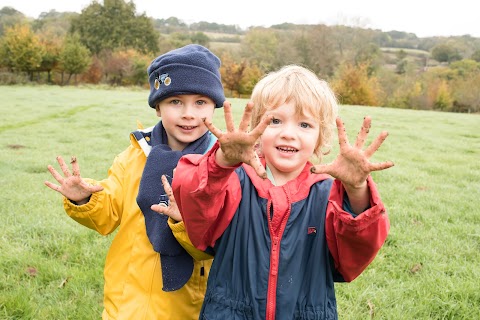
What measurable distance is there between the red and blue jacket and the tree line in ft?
99.0

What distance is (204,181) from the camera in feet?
4.99

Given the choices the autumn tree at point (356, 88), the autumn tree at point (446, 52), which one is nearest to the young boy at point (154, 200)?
the autumn tree at point (356, 88)

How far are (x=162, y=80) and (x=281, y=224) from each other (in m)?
1.10

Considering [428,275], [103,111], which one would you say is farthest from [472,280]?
[103,111]

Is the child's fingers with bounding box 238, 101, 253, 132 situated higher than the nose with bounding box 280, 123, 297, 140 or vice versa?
the child's fingers with bounding box 238, 101, 253, 132

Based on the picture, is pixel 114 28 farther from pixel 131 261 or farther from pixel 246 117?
pixel 246 117

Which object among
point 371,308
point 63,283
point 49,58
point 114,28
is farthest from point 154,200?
point 114,28

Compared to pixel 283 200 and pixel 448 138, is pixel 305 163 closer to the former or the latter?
pixel 283 200

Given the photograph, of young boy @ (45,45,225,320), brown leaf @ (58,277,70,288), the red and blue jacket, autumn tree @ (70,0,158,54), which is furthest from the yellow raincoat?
autumn tree @ (70,0,158,54)

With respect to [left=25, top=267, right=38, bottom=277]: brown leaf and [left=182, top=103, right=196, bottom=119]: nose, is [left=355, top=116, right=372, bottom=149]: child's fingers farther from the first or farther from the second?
[left=25, top=267, right=38, bottom=277]: brown leaf

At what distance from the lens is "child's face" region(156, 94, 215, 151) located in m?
2.37

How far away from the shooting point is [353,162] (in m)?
1.41

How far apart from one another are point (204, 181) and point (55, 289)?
2.32m

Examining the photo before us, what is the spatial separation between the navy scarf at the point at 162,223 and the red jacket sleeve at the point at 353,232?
0.76 metres
